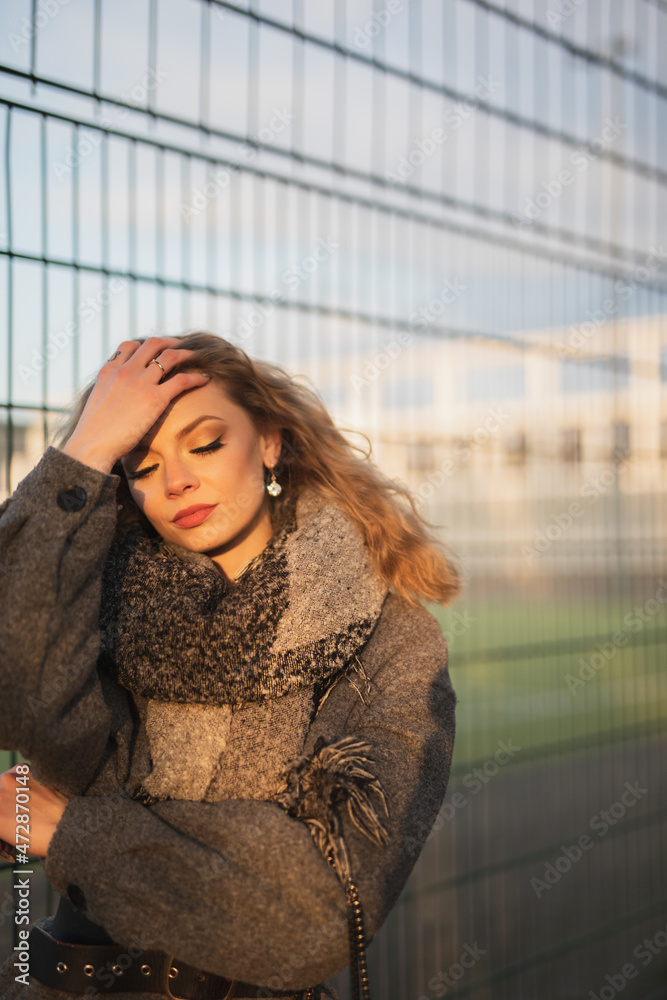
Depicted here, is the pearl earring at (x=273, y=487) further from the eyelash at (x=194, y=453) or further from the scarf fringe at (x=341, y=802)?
the scarf fringe at (x=341, y=802)

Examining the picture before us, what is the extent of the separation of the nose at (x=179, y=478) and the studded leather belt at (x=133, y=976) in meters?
0.77

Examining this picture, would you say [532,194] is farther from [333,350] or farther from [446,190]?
[333,350]

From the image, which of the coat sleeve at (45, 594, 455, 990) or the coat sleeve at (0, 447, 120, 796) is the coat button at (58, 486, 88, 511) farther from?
the coat sleeve at (45, 594, 455, 990)

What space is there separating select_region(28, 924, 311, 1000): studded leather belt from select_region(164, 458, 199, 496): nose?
0.77 meters

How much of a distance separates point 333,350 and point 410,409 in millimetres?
367

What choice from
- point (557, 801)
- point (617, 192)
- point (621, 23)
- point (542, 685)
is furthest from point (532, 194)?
point (557, 801)

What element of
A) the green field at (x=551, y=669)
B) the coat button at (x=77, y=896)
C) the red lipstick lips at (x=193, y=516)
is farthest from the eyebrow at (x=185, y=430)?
the green field at (x=551, y=669)

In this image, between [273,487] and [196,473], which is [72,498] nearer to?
A: [196,473]

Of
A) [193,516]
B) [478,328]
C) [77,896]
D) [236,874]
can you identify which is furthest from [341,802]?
[478,328]

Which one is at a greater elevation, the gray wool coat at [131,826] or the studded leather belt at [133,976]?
the gray wool coat at [131,826]

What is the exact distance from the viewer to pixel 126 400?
4.69 ft

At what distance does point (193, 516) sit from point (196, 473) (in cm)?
8

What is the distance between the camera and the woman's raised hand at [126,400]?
54.0 inches

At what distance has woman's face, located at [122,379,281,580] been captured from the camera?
152 cm
